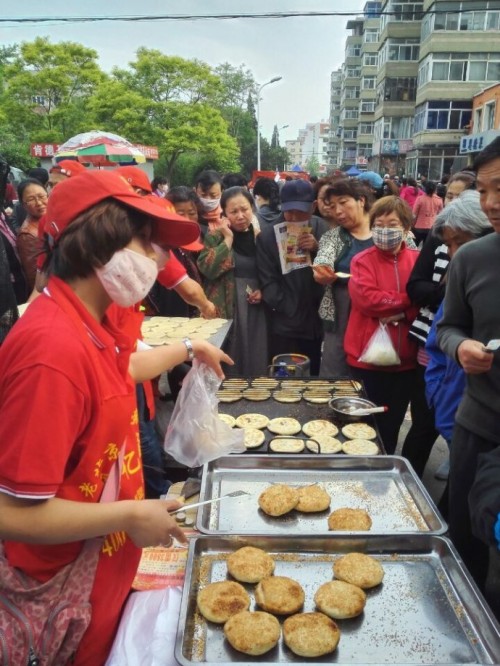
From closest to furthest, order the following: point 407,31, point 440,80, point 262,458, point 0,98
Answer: point 262,458 → point 0,98 → point 440,80 → point 407,31

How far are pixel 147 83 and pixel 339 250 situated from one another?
1248 inches

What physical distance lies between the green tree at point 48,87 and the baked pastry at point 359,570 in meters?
30.4

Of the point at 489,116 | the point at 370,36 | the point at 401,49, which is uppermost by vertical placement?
the point at 370,36

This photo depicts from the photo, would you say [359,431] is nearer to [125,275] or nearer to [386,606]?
[386,606]

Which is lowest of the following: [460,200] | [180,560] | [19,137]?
[180,560]

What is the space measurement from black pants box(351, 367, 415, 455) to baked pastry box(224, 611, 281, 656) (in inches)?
86.6

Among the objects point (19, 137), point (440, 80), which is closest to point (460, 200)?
point (19, 137)

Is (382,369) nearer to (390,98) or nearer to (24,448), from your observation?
(24,448)

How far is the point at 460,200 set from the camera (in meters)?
2.78

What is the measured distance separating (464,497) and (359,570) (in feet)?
2.78

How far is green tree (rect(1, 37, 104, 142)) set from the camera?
2673cm

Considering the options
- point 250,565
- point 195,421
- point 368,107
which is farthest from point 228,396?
point 368,107

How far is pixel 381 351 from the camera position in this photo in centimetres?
334

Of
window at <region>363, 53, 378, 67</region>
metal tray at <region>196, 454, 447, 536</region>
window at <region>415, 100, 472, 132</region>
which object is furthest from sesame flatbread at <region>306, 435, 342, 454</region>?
window at <region>363, 53, 378, 67</region>
